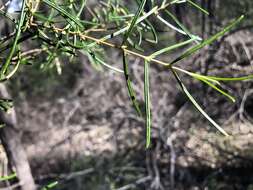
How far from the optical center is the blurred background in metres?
3.29

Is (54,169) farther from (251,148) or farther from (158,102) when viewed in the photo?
(251,148)

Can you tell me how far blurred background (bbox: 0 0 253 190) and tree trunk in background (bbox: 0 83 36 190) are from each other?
0.86m

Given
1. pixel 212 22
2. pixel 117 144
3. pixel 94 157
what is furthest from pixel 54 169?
pixel 212 22

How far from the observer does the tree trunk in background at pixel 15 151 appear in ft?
6.29

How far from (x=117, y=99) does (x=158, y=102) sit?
541 millimetres

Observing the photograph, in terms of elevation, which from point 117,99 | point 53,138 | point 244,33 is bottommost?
point 53,138

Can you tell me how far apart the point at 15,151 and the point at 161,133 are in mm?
1570

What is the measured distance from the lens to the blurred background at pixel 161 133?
329 cm

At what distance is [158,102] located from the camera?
3664mm

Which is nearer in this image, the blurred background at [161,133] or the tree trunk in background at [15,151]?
the tree trunk in background at [15,151]

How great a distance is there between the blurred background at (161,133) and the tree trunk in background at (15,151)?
0.86m

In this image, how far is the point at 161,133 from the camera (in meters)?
3.31

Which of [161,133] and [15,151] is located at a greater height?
[15,151]

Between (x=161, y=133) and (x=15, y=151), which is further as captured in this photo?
(x=161, y=133)
